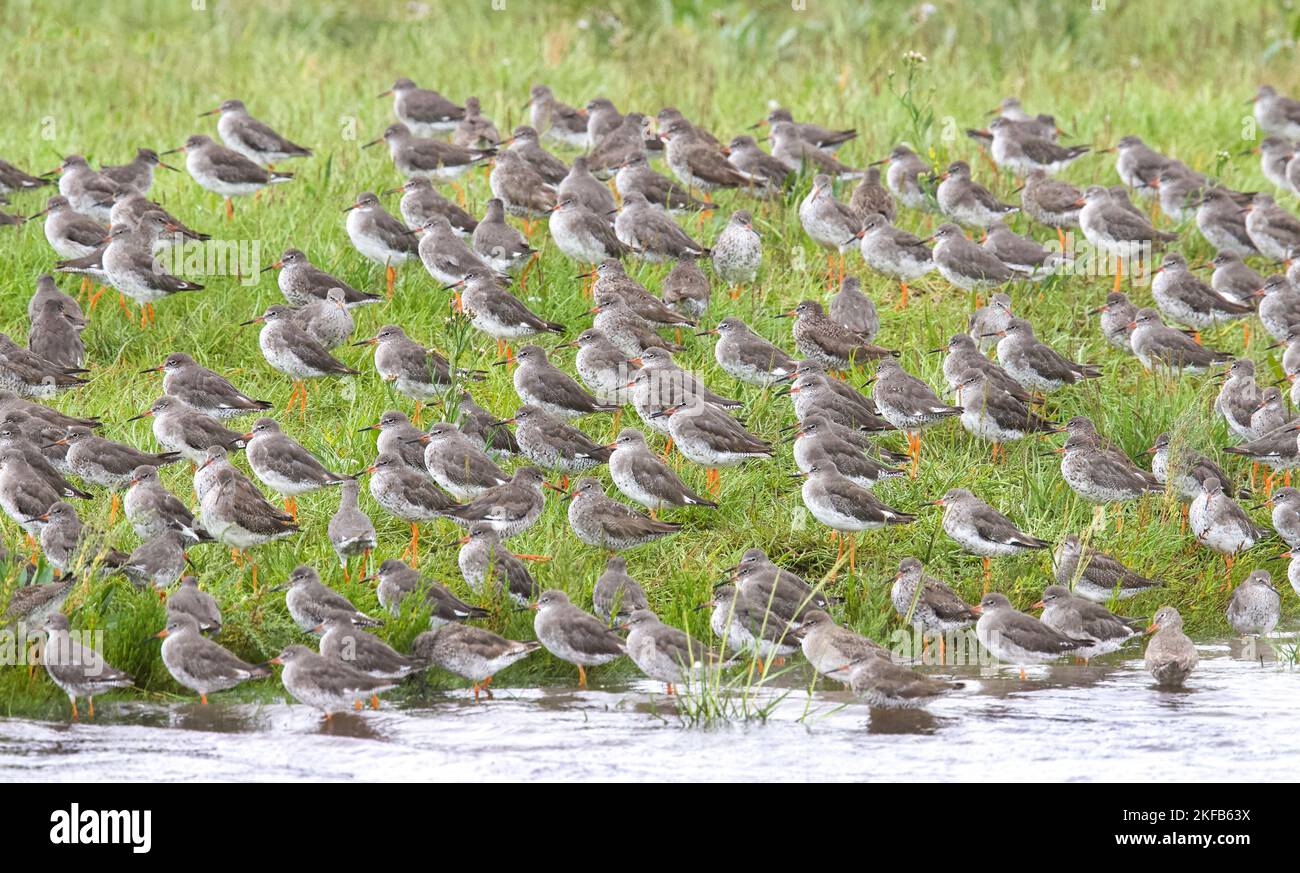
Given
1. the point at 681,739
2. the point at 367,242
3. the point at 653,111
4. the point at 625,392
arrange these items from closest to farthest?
the point at 681,739 → the point at 625,392 → the point at 367,242 → the point at 653,111

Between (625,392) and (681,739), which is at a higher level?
(625,392)

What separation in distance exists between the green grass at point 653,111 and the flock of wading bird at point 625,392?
0.70 ft

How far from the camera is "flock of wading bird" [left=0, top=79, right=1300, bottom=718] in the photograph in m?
9.68

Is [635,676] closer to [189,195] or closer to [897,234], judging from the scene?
[897,234]

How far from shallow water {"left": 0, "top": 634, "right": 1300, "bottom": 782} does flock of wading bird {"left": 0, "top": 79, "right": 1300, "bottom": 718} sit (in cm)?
23

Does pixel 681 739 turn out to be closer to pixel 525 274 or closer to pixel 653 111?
pixel 525 274

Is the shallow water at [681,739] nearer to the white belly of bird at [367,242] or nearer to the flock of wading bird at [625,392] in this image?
the flock of wading bird at [625,392]

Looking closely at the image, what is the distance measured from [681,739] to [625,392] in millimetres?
4043

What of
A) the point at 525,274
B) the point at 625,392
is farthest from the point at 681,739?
the point at 525,274

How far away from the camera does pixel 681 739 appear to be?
877cm

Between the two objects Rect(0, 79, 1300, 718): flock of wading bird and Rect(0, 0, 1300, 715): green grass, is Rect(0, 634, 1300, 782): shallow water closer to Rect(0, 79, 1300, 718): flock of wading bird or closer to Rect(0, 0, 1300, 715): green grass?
Rect(0, 79, 1300, 718): flock of wading bird

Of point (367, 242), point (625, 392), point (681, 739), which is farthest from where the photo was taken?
point (367, 242)

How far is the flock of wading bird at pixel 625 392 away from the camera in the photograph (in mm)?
9680

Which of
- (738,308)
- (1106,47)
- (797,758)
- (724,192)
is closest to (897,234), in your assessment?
(738,308)
